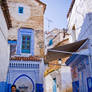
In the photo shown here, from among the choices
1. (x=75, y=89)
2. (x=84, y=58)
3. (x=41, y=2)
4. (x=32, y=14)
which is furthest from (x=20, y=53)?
(x=84, y=58)

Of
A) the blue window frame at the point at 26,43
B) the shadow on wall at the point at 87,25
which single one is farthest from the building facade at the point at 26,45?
the shadow on wall at the point at 87,25

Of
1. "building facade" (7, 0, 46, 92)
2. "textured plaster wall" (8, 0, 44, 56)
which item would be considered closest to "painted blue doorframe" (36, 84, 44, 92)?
"building facade" (7, 0, 46, 92)

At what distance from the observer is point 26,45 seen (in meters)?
13.8

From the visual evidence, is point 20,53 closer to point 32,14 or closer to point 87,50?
point 32,14

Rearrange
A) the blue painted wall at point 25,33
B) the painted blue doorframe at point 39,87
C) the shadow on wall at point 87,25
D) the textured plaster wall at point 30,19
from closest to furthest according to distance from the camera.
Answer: the shadow on wall at point 87,25 → the painted blue doorframe at point 39,87 → the blue painted wall at point 25,33 → the textured plaster wall at point 30,19

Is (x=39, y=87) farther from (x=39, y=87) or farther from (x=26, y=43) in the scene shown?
(x=26, y=43)

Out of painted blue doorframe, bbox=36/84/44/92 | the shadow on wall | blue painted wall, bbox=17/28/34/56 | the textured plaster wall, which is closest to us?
the shadow on wall

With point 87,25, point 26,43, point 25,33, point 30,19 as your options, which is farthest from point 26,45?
point 87,25

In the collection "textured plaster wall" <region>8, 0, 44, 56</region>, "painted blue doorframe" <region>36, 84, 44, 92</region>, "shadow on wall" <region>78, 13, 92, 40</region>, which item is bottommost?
"painted blue doorframe" <region>36, 84, 44, 92</region>

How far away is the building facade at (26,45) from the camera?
12.3 meters

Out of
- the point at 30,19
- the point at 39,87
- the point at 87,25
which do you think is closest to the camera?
the point at 87,25

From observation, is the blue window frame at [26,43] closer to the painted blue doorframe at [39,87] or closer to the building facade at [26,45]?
the building facade at [26,45]

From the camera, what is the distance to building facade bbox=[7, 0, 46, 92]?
12289 millimetres

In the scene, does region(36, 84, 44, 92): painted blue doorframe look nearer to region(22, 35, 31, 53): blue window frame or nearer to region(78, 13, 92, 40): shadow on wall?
region(22, 35, 31, 53): blue window frame
